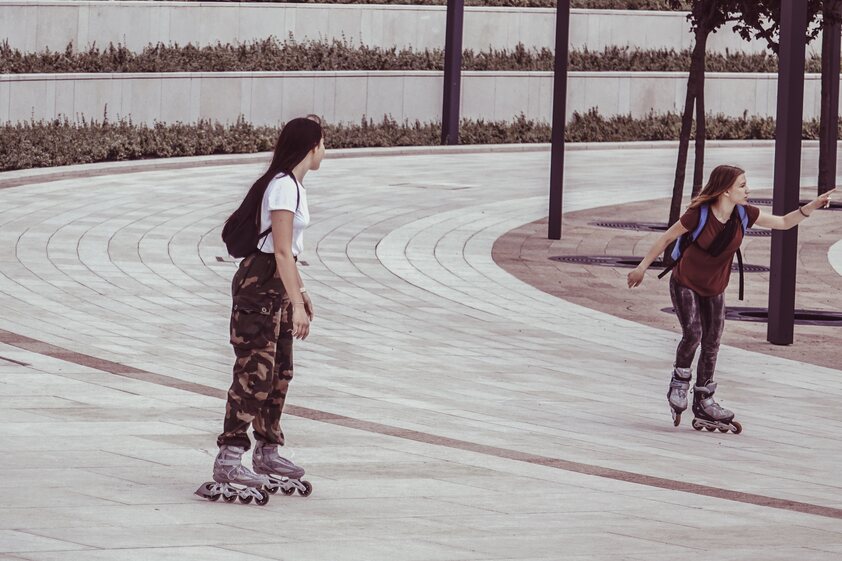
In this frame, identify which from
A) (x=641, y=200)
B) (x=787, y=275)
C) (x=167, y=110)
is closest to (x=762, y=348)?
(x=787, y=275)

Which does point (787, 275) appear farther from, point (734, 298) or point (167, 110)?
point (167, 110)

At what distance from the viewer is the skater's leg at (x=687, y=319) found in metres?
11.0

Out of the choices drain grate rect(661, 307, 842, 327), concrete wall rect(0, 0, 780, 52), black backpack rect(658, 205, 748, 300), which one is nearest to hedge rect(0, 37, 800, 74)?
concrete wall rect(0, 0, 780, 52)

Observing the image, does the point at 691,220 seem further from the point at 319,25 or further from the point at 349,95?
the point at 319,25

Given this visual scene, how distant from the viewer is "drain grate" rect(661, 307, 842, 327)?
52.2 ft

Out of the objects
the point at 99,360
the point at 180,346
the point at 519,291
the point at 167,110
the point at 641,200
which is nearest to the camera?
the point at 99,360

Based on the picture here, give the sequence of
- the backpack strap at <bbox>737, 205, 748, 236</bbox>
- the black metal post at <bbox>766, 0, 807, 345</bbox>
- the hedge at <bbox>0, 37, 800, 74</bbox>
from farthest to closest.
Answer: the hedge at <bbox>0, 37, 800, 74</bbox> → the black metal post at <bbox>766, 0, 807, 345</bbox> → the backpack strap at <bbox>737, 205, 748, 236</bbox>

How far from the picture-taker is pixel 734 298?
17.3 meters

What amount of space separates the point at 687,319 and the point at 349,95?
22692 millimetres

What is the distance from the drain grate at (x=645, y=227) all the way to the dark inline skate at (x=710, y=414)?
440 inches

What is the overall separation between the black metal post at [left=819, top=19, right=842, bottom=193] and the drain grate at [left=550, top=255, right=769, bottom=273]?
243 inches

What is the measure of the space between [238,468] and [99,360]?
4218mm

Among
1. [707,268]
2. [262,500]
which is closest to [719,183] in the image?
[707,268]

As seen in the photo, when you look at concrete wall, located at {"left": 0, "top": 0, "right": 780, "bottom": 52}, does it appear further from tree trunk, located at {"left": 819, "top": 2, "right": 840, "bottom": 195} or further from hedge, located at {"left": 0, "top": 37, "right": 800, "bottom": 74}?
tree trunk, located at {"left": 819, "top": 2, "right": 840, "bottom": 195}
